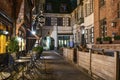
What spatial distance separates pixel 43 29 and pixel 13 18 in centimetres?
4169

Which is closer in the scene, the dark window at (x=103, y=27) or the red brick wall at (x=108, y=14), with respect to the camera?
the red brick wall at (x=108, y=14)

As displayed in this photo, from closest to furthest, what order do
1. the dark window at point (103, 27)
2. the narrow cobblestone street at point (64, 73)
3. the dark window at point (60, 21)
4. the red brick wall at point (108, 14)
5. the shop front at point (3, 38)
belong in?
the narrow cobblestone street at point (64, 73) → the shop front at point (3, 38) → the red brick wall at point (108, 14) → the dark window at point (103, 27) → the dark window at point (60, 21)

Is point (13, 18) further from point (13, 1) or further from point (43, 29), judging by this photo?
point (43, 29)


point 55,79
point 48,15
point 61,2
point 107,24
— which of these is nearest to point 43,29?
point 48,15

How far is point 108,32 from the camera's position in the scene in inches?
1061

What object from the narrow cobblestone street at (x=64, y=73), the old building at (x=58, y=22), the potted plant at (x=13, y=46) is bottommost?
the narrow cobblestone street at (x=64, y=73)

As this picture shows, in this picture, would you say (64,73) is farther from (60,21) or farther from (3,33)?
(60,21)

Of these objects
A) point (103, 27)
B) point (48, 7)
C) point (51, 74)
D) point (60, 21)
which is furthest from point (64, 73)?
point (48, 7)

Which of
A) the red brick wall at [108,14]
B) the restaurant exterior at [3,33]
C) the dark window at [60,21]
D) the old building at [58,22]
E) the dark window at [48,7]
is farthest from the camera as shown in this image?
the dark window at [48,7]

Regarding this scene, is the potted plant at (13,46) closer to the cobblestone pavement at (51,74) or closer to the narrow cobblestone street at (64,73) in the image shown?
the cobblestone pavement at (51,74)

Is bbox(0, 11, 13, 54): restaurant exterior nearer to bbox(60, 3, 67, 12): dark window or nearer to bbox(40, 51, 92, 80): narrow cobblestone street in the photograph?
bbox(40, 51, 92, 80): narrow cobblestone street

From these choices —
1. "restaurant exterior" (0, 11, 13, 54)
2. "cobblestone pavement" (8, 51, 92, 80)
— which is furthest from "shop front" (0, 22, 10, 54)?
"cobblestone pavement" (8, 51, 92, 80)

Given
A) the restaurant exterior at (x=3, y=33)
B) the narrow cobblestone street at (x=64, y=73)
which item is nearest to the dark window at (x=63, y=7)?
the narrow cobblestone street at (x=64, y=73)

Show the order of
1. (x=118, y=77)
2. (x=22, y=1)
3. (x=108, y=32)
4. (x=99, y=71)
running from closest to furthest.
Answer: (x=118, y=77) < (x=99, y=71) < (x=22, y=1) < (x=108, y=32)
